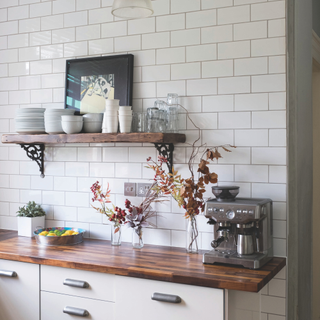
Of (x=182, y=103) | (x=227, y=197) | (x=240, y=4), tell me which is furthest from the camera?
(x=182, y=103)

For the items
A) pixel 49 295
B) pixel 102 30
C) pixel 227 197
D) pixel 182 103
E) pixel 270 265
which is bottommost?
pixel 49 295

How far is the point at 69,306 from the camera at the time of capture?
2264 mm

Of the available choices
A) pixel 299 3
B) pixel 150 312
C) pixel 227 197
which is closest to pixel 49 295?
pixel 150 312

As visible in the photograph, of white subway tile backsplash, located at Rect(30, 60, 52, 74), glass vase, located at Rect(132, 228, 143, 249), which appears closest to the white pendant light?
white subway tile backsplash, located at Rect(30, 60, 52, 74)

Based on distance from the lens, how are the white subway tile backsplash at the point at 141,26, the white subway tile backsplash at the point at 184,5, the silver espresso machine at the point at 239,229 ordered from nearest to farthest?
the silver espresso machine at the point at 239,229 < the white subway tile backsplash at the point at 184,5 < the white subway tile backsplash at the point at 141,26

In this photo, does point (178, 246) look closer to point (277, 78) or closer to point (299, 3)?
point (277, 78)

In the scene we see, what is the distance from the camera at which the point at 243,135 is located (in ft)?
7.95

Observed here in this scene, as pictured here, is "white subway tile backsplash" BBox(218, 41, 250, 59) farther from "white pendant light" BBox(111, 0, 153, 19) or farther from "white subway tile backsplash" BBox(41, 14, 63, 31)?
"white subway tile backsplash" BBox(41, 14, 63, 31)

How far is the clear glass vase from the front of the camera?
241 cm

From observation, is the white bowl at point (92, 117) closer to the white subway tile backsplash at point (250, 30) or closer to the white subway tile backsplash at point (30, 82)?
the white subway tile backsplash at point (30, 82)

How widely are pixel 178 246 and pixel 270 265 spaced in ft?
2.12

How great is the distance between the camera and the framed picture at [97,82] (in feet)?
8.85

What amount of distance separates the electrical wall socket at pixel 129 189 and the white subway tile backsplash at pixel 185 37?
0.97 m

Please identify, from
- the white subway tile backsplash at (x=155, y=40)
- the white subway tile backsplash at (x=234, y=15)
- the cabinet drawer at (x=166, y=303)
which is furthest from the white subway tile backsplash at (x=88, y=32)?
the cabinet drawer at (x=166, y=303)
